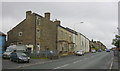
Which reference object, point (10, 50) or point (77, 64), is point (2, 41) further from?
point (77, 64)

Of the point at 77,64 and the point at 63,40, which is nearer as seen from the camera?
the point at 77,64

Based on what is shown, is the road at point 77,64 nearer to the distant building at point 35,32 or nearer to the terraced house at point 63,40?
the distant building at point 35,32

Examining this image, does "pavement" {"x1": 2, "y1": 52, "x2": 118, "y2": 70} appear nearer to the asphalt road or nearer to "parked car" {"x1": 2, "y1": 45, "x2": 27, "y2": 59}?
the asphalt road

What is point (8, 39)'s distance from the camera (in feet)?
186

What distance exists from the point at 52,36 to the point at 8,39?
11.0 metres

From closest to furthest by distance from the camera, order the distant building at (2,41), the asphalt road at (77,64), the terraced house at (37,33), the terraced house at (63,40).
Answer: the asphalt road at (77,64) → the distant building at (2,41) → the terraced house at (37,33) → the terraced house at (63,40)

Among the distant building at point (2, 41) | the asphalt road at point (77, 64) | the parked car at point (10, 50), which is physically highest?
the distant building at point (2, 41)

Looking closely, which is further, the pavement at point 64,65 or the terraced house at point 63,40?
the terraced house at point 63,40

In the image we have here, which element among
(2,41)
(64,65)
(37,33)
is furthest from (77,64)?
(2,41)

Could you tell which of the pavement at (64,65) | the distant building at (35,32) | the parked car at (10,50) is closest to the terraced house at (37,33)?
the distant building at (35,32)

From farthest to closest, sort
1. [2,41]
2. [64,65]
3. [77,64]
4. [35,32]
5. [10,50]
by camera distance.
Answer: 1. [35,32]
2. [2,41]
3. [10,50]
4. [77,64]
5. [64,65]

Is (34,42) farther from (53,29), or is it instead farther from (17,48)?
(17,48)

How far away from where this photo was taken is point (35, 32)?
53.1 m

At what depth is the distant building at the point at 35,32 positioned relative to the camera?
52906mm
